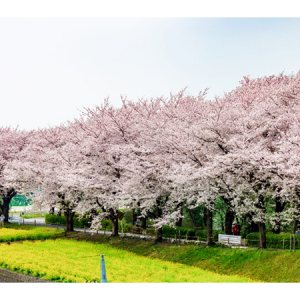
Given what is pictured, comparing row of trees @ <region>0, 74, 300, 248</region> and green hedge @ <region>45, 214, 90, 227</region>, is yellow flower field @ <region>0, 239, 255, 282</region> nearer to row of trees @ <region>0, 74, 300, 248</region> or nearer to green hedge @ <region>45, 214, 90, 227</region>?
row of trees @ <region>0, 74, 300, 248</region>

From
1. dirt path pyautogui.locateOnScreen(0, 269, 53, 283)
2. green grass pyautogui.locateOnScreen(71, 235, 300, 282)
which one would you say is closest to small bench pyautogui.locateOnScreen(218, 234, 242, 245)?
green grass pyautogui.locateOnScreen(71, 235, 300, 282)

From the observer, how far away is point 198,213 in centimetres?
3719

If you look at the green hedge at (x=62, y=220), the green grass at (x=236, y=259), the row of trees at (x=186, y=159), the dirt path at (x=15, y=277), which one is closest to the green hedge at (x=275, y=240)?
the row of trees at (x=186, y=159)

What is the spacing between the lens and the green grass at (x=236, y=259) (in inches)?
675

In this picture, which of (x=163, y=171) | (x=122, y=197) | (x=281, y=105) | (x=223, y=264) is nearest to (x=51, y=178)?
(x=122, y=197)

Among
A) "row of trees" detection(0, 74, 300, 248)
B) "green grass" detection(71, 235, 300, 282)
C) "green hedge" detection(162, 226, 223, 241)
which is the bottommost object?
"green grass" detection(71, 235, 300, 282)

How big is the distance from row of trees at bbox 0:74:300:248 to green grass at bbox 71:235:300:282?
157 centimetres

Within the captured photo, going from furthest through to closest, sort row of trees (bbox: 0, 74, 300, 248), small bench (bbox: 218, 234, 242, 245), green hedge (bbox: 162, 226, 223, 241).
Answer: green hedge (bbox: 162, 226, 223, 241)
small bench (bbox: 218, 234, 242, 245)
row of trees (bbox: 0, 74, 300, 248)

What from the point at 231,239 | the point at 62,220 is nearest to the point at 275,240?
the point at 231,239

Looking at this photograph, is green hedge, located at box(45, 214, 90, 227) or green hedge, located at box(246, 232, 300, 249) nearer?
green hedge, located at box(246, 232, 300, 249)

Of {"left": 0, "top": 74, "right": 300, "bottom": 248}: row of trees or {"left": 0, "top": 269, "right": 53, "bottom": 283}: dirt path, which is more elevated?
{"left": 0, "top": 74, "right": 300, "bottom": 248}: row of trees

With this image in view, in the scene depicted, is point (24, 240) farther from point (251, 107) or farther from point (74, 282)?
point (251, 107)

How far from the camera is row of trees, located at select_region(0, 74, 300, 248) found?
19141mm

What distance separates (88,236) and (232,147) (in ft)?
55.8
